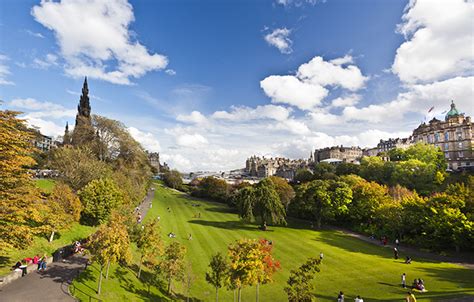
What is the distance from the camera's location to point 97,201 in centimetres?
3844

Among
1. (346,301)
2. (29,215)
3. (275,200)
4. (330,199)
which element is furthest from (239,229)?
(29,215)

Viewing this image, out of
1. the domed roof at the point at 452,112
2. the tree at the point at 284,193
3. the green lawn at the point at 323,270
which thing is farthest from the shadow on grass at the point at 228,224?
the domed roof at the point at 452,112

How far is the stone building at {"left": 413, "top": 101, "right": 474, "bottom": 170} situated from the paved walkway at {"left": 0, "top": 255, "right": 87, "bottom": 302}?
318ft

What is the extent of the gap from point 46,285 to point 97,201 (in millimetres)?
19588

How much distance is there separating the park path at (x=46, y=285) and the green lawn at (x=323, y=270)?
1112mm

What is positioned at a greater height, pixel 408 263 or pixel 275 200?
pixel 275 200

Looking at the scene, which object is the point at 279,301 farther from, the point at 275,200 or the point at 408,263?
the point at 275,200

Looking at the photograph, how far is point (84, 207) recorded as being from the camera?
3769 cm

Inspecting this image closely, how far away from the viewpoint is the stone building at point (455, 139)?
8688cm

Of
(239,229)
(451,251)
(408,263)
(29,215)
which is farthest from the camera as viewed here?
(239,229)

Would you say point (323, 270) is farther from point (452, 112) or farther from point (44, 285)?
point (452, 112)

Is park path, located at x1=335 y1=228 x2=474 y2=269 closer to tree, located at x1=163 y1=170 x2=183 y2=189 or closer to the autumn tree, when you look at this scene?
the autumn tree

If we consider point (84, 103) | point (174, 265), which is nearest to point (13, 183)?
point (174, 265)

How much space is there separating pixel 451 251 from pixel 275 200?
2670cm
